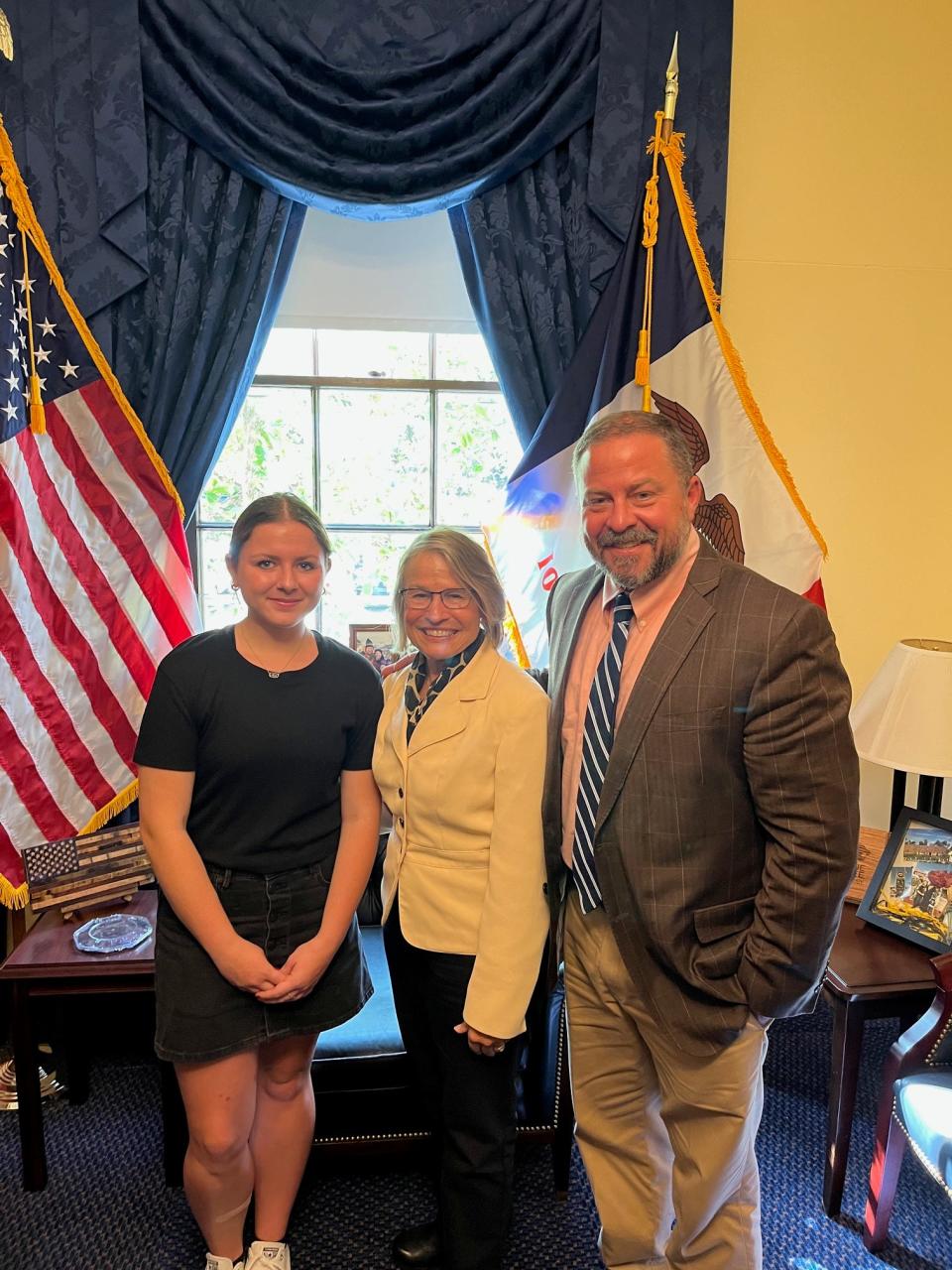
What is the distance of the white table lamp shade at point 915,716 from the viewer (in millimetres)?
2168

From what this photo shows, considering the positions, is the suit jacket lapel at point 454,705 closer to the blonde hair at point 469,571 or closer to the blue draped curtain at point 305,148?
the blonde hair at point 469,571

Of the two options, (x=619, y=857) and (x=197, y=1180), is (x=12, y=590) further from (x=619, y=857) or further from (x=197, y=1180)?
(x=619, y=857)

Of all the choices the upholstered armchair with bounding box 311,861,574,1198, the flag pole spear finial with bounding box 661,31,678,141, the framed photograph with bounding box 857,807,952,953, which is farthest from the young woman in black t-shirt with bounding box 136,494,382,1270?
the flag pole spear finial with bounding box 661,31,678,141

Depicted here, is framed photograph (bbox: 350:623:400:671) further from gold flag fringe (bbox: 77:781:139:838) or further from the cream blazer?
the cream blazer

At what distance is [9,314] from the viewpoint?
7.12 ft

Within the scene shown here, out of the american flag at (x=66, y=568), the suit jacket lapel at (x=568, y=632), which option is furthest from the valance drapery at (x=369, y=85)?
the suit jacket lapel at (x=568, y=632)

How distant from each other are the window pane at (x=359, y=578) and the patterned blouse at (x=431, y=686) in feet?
3.84

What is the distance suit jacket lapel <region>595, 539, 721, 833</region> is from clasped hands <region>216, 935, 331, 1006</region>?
605 millimetres

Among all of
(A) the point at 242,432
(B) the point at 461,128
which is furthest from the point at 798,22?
(A) the point at 242,432

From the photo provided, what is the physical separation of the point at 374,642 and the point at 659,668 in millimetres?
1355

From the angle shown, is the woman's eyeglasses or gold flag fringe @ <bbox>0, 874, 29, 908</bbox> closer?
the woman's eyeglasses

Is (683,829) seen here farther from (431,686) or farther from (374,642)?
(374,642)

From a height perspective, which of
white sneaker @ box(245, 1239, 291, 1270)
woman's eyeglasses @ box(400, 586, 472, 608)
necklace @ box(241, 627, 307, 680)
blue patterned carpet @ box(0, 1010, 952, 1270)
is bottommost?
blue patterned carpet @ box(0, 1010, 952, 1270)

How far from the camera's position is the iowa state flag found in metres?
2.37
